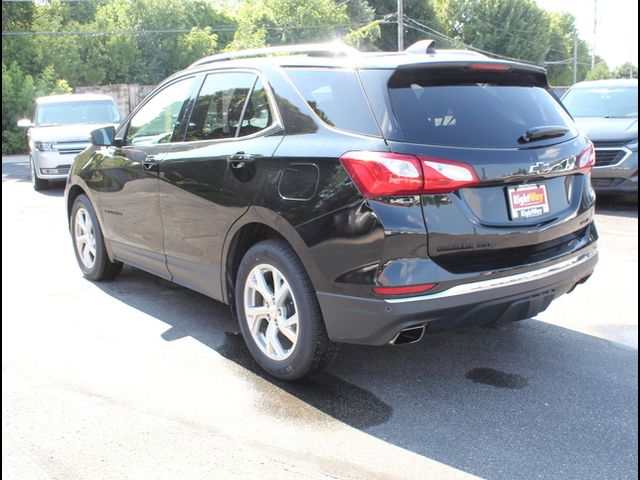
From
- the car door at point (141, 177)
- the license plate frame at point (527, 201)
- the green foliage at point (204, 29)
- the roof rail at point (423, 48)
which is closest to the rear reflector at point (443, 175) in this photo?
the license plate frame at point (527, 201)

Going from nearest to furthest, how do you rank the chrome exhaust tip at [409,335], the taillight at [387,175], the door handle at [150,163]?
the taillight at [387,175]
the chrome exhaust tip at [409,335]
the door handle at [150,163]

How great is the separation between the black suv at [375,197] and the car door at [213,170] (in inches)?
0.5

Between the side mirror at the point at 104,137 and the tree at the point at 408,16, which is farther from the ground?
the tree at the point at 408,16

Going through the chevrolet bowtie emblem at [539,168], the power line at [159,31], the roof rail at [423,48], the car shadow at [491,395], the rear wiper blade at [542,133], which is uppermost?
the power line at [159,31]

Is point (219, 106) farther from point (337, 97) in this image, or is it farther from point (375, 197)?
point (375, 197)

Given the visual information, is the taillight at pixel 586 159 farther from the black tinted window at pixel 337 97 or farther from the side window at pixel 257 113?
the side window at pixel 257 113

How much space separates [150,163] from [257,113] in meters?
→ 1.13

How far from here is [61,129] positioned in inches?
502

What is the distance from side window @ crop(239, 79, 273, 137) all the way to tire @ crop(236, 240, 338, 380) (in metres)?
0.70

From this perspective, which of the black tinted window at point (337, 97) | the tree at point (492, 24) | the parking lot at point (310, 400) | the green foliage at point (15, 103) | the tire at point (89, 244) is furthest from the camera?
the tree at point (492, 24)

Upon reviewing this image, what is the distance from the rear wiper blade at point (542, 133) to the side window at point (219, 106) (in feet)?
5.34

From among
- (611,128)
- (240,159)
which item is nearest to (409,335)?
(240,159)

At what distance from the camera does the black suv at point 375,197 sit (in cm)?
307

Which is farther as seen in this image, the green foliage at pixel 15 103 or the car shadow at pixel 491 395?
the green foliage at pixel 15 103
